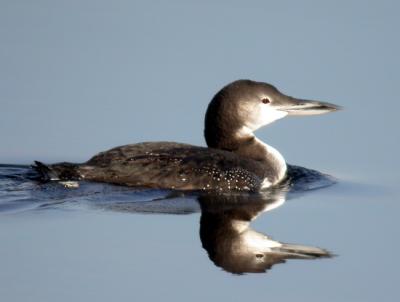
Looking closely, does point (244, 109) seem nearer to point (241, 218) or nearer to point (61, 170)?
point (241, 218)

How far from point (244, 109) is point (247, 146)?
14.3 inches

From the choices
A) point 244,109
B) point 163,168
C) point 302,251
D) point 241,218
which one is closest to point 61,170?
point 163,168

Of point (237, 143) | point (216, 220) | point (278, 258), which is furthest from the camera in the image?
point (237, 143)

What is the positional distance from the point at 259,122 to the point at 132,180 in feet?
6.10

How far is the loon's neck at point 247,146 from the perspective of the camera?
36.4ft

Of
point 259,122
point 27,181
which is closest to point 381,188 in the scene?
point 259,122

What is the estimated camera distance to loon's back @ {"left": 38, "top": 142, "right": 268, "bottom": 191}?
10008mm

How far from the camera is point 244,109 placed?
11.2 m

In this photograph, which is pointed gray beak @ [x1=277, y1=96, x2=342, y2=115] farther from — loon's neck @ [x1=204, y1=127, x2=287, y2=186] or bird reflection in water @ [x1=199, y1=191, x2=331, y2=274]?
bird reflection in water @ [x1=199, y1=191, x2=331, y2=274]

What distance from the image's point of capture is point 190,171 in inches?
401

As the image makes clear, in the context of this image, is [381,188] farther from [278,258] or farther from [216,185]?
[278,258]

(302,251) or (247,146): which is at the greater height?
(247,146)

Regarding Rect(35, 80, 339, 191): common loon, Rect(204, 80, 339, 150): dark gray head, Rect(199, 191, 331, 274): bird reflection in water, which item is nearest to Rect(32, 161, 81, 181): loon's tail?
Rect(35, 80, 339, 191): common loon

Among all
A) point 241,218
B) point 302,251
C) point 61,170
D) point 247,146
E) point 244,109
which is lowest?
point 302,251
